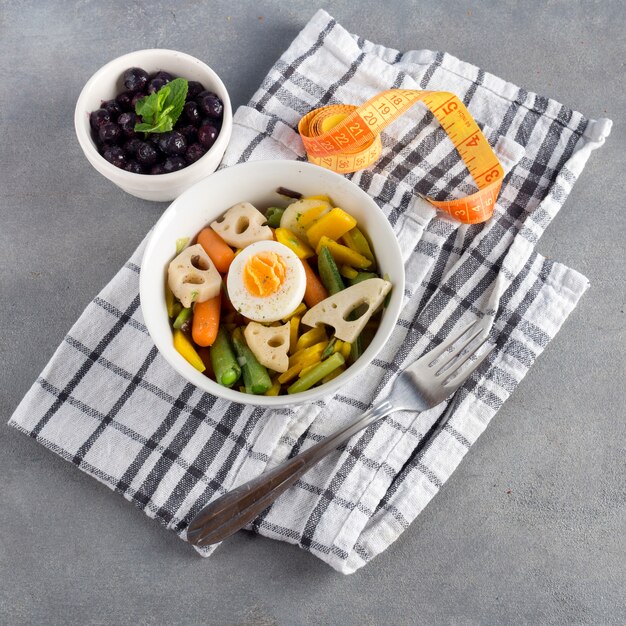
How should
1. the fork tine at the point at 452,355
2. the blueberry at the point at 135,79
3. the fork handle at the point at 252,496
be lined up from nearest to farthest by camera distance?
the fork handle at the point at 252,496 < the fork tine at the point at 452,355 < the blueberry at the point at 135,79

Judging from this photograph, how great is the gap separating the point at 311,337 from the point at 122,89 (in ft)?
3.13

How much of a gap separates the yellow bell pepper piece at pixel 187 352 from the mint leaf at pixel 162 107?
1.93 ft

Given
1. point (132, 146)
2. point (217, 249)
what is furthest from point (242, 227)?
point (132, 146)

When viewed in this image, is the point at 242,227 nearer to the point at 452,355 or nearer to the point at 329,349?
the point at 329,349

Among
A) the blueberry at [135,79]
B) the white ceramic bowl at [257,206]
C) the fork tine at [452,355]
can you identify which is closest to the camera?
the white ceramic bowl at [257,206]

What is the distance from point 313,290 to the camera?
1.84m

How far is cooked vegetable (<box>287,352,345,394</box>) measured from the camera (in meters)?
1.72

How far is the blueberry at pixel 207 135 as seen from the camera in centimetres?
199

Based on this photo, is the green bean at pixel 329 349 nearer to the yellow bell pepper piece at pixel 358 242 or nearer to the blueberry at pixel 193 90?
the yellow bell pepper piece at pixel 358 242

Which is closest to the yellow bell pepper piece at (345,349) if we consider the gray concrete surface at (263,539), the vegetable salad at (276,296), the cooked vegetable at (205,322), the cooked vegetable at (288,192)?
the vegetable salad at (276,296)

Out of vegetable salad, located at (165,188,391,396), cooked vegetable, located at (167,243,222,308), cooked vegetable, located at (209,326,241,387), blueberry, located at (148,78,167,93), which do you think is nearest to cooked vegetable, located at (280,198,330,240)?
vegetable salad, located at (165,188,391,396)

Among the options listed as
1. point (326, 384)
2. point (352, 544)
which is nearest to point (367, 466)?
point (352, 544)

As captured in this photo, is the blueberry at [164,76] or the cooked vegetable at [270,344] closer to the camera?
the cooked vegetable at [270,344]

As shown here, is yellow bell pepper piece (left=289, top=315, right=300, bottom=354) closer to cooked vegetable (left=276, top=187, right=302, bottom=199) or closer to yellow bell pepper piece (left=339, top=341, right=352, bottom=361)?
yellow bell pepper piece (left=339, top=341, right=352, bottom=361)
